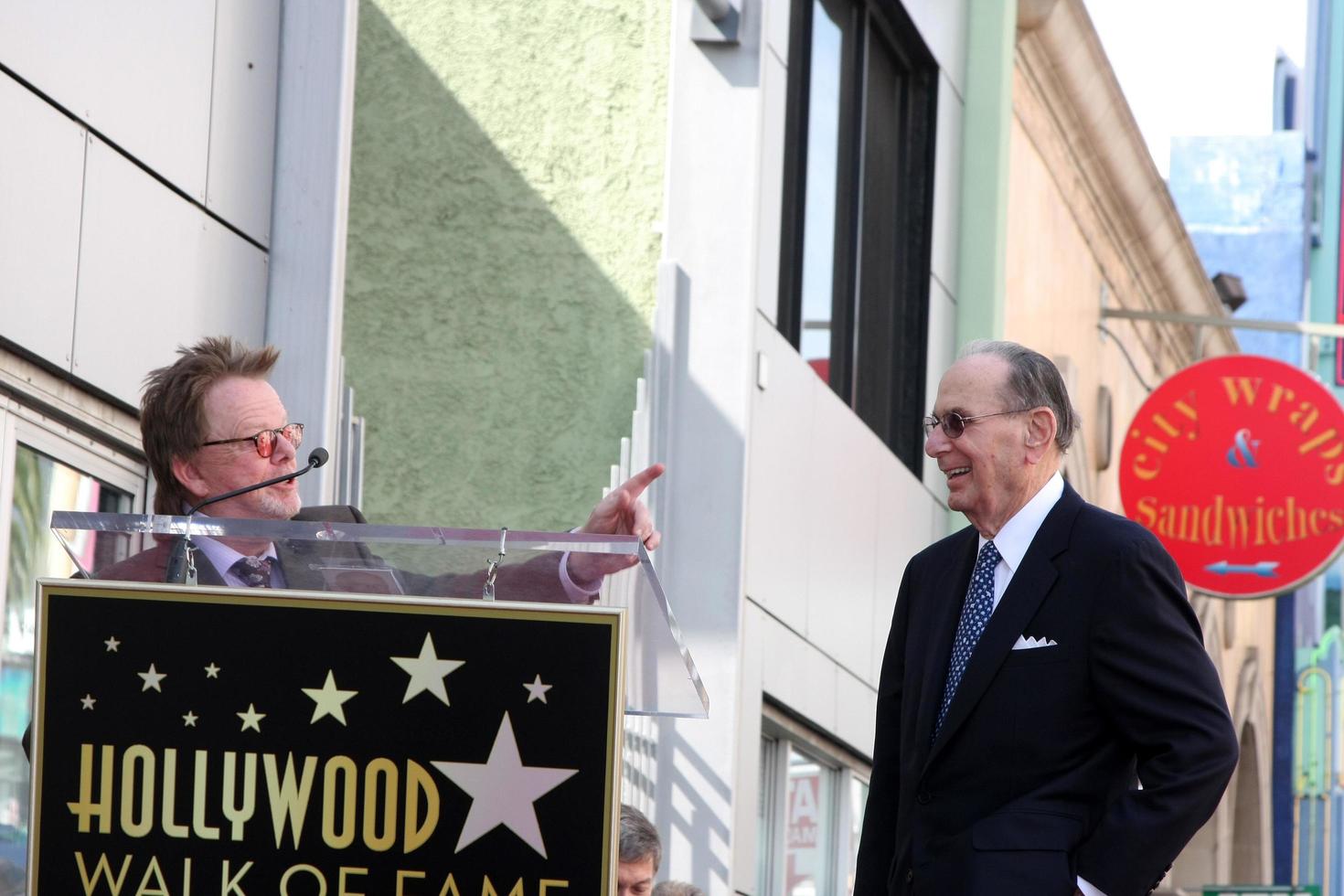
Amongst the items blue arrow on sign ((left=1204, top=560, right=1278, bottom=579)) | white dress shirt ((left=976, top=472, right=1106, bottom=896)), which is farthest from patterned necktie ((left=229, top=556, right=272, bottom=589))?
blue arrow on sign ((left=1204, top=560, right=1278, bottom=579))

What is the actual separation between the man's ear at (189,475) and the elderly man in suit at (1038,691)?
52.4 inches

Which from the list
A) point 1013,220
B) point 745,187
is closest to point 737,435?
point 745,187

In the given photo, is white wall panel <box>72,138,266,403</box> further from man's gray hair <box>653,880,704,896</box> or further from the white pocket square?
the white pocket square

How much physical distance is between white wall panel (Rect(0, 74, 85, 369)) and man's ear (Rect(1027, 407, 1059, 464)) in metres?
2.69

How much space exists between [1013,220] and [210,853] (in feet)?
39.7

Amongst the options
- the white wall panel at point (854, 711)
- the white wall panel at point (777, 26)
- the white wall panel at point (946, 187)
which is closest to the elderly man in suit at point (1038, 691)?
the white wall panel at point (777, 26)

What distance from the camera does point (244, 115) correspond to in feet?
23.7

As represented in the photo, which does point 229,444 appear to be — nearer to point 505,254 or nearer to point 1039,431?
point 1039,431

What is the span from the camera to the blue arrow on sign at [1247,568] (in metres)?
16.4

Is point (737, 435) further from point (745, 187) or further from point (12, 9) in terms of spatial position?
point (12, 9)

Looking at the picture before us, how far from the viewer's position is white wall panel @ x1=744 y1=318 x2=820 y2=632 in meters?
9.88

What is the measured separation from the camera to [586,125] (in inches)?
399

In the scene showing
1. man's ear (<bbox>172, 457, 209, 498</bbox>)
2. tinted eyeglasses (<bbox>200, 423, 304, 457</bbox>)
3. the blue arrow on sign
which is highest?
the blue arrow on sign

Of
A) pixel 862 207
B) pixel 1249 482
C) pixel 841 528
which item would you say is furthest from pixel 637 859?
pixel 1249 482
